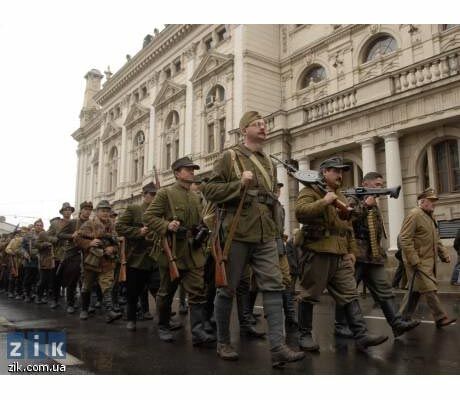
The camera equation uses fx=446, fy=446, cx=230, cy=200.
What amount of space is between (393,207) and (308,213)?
11029mm

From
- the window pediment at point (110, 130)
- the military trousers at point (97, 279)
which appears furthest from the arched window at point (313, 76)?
the window pediment at point (110, 130)

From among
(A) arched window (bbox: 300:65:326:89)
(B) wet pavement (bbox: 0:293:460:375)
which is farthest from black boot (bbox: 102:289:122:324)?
(A) arched window (bbox: 300:65:326:89)

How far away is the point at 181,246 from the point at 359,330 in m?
2.18

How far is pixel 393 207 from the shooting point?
47.3 feet

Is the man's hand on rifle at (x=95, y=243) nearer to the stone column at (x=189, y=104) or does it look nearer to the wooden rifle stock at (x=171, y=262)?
the wooden rifle stock at (x=171, y=262)

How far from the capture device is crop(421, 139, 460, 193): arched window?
13.7 m

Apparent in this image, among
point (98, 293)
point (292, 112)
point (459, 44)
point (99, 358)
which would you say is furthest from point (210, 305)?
point (459, 44)

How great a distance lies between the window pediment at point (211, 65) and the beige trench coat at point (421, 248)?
61.9 feet

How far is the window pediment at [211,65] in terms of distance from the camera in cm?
2378

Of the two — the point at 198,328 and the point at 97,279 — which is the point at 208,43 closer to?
the point at 97,279

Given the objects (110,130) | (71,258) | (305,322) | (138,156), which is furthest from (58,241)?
(110,130)

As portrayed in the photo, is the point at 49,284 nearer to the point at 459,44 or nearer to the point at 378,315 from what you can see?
the point at 378,315

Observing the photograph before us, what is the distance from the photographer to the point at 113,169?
37.6 m

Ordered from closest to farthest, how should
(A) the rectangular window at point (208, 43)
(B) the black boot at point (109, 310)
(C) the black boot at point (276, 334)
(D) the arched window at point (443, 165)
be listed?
(C) the black boot at point (276, 334) < (B) the black boot at point (109, 310) < (D) the arched window at point (443, 165) < (A) the rectangular window at point (208, 43)
